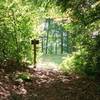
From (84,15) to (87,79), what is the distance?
7.86 ft

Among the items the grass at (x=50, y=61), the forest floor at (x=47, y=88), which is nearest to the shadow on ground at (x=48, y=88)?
the forest floor at (x=47, y=88)

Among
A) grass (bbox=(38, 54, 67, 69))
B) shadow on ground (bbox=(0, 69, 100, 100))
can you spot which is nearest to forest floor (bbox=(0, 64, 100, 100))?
shadow on ground (bbox=(0, 69, 100, 100))

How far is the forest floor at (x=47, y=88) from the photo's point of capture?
8148mm

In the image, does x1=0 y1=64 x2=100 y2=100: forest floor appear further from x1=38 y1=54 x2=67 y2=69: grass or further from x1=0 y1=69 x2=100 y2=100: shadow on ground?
x1=38 y1=54 x2=67 y2=69: grass

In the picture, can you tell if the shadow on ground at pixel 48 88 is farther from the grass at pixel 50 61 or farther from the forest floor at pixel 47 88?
the grass at pixel 50 61

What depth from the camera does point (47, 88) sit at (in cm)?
927

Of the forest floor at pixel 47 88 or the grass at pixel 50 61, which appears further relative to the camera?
the grass at pixel 50 61

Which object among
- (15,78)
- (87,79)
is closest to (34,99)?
(15,78)

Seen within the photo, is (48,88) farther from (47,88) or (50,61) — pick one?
(50,61)

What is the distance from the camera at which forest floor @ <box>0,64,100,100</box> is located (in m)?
8.15

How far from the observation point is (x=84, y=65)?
1154 centimetres

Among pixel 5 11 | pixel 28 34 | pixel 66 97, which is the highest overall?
pixel 5 11

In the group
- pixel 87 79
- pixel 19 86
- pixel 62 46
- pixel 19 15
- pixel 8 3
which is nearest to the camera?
pixel 19 86

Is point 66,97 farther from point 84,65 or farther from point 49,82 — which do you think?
point 84,65
